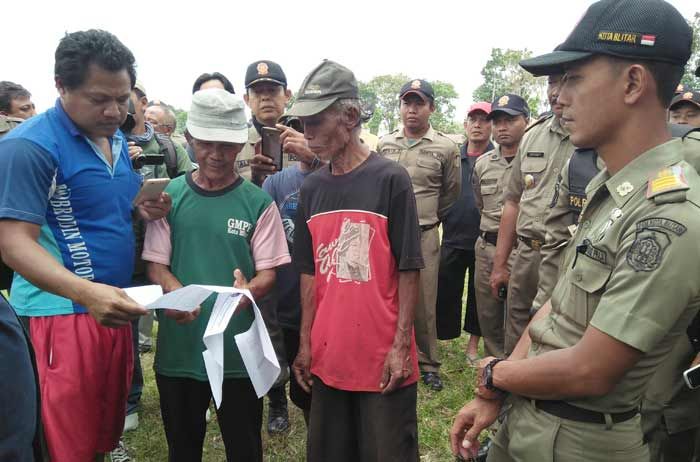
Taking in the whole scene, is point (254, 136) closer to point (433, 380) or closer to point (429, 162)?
point (429, 162)

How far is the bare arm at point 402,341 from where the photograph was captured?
2043 millimetres

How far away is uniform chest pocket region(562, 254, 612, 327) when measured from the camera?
1292mm

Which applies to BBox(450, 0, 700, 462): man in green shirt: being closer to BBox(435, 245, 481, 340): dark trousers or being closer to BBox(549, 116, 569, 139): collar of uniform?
BBox(549, 116, 569, 139): collar of uniform

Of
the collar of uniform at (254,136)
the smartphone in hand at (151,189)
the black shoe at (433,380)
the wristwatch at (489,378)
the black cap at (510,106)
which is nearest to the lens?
the wristwatch at (489,378)

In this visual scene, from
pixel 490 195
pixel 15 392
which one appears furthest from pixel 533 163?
pixel 15 392

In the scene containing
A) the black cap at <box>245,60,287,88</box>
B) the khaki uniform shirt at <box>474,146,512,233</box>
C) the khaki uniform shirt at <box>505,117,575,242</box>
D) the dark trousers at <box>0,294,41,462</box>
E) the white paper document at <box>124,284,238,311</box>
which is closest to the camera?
the dark trousers at <box>0,294,41,462</box>

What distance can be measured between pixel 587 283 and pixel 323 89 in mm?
1356

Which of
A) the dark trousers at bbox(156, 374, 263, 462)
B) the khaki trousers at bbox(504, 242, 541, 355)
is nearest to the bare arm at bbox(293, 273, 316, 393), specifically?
the dark trousers at bbox(156, 374, 263, 462)

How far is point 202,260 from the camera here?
2256 millimetres

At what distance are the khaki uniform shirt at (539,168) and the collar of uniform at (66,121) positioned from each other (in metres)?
2.73

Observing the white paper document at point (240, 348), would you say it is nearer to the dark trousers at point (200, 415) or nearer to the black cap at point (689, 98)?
the dark trousers at point (200, 415)

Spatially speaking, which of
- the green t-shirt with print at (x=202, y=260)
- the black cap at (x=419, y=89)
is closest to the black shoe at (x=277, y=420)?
the green t-shirt with print at (x=202, y=260)

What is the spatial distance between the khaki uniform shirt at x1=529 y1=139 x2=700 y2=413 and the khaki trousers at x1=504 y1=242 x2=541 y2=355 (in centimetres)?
191

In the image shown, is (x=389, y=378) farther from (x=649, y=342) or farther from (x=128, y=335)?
(x=128, y=335)
